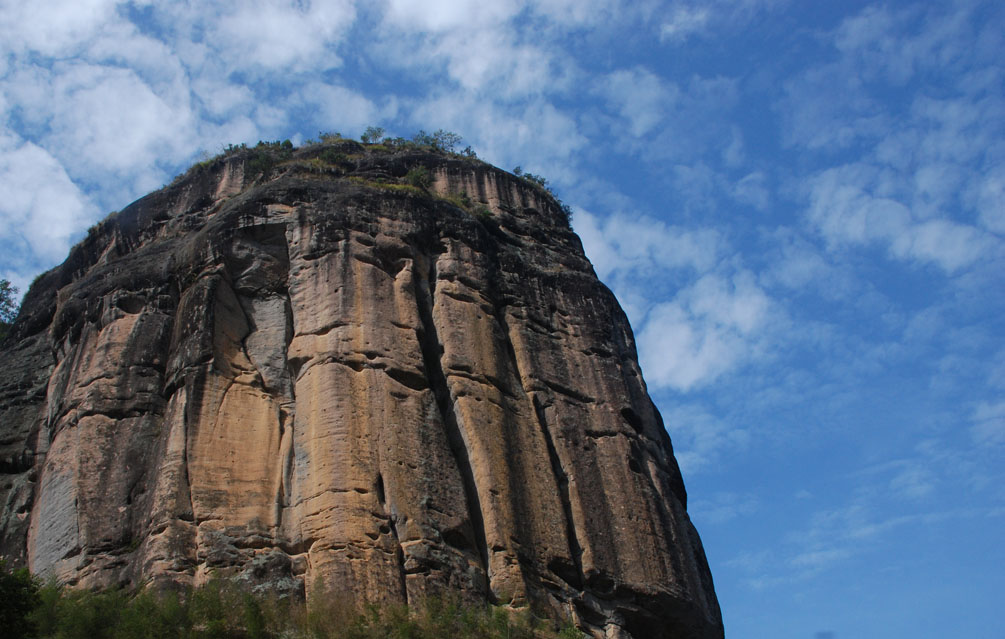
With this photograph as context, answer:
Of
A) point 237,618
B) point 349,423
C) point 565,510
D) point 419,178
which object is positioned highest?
point 419,178

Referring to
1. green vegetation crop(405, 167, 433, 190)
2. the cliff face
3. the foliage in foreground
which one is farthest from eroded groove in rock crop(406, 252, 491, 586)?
green vegetation crop(405, 167, 433, 190)

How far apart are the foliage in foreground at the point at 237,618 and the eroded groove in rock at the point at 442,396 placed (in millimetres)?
1628

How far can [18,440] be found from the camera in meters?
26.1

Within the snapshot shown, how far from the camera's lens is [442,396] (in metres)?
23.4

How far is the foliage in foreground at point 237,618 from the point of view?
58.1 ft

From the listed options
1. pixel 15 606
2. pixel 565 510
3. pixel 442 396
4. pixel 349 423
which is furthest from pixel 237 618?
pixel 565 510

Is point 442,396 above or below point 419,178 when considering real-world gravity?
below

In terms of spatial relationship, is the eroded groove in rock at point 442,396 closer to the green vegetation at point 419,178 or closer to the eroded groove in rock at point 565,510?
the eroded groove in rock at point 565,510

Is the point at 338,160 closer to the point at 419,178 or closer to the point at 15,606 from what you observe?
the point at 419,178

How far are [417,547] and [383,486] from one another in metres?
1.40

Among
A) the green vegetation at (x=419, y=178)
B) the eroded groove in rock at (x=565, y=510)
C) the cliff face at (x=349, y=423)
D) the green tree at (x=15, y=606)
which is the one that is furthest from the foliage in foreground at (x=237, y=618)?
the green vegetation at (x=419, y=178)

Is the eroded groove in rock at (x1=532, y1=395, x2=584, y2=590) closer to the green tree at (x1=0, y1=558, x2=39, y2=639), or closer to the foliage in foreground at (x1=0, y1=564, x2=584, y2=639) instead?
the foliage in foreground at (x1=0, y1=564, x2=584, y2=639)

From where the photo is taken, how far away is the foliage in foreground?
17.7m

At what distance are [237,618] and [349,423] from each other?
4.43 metres
